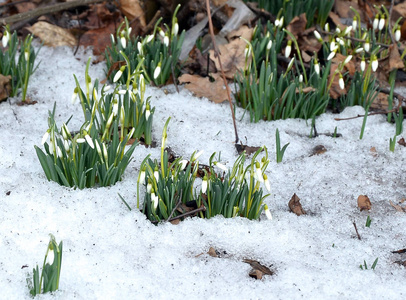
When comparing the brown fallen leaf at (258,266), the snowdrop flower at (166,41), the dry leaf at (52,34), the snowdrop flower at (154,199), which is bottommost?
the brown fallen leaf at (258,266)

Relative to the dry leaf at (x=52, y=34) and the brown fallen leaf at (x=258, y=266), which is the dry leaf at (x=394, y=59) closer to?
the brown fallen leaf at (x=258, y=266)

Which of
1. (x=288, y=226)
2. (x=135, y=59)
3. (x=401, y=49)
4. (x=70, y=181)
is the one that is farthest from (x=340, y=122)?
(x=70, y=181)

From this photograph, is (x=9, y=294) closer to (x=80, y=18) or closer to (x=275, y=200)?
(x=275, y=200)

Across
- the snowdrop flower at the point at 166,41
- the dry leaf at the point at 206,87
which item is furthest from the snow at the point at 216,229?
the snowdrop flower at the point at 166,41

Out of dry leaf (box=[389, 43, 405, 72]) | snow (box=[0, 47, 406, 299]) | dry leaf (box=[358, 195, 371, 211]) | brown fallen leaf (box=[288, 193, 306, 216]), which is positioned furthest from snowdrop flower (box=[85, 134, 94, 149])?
dry leaf (box=[389, 43, 405, 72])

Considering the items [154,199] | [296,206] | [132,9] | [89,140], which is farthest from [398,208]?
[132,9]
